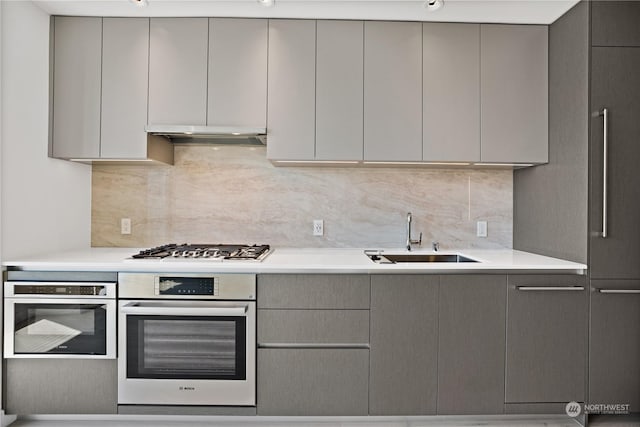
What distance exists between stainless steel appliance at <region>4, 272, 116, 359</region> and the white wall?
0.26 m

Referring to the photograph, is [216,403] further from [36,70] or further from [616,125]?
[616,125]

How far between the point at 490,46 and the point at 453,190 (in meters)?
0.92

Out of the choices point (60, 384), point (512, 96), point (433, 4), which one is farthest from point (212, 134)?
point (512, 96)

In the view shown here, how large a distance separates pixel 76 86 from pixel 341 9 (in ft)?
5.13

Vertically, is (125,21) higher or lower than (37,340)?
higher

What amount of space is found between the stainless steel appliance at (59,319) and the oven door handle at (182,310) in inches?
5.2

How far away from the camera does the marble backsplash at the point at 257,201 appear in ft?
9.46

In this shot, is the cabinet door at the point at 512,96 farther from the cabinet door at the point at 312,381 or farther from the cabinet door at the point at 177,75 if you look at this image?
the cabinet door at the point at 177,75

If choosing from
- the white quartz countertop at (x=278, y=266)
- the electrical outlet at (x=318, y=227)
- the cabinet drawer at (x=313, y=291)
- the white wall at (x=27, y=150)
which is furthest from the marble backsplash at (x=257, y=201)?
the cabinet drawer at (x=313, y=291)

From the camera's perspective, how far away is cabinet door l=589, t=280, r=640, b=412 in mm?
2197

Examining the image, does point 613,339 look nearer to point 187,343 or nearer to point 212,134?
point 187,343

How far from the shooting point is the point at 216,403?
2.17 metres

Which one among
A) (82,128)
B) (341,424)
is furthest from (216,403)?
(82,128)

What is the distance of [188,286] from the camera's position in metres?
2.16
